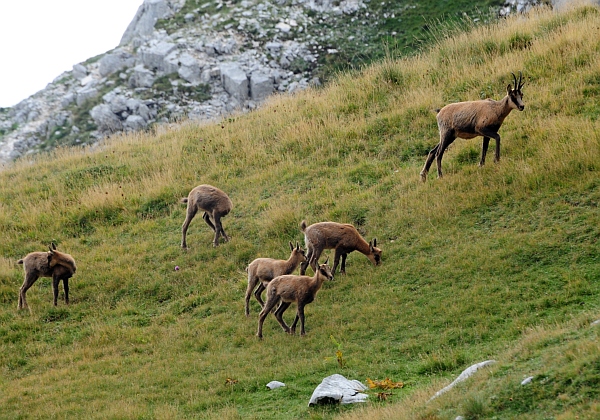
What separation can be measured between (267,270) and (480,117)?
18.7ft

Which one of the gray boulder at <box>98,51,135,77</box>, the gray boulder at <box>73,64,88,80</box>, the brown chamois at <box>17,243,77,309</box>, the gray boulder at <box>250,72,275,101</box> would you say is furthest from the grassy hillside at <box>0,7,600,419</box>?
the gray boulder at <box>73,64,88,80</box>

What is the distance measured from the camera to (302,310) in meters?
12.2

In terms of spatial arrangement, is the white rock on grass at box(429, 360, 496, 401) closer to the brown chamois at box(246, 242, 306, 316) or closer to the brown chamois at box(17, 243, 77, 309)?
the brown chamois at box(246, 242, 306, 316)

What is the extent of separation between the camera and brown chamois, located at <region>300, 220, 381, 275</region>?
13.9 meters

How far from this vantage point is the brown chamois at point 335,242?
1391 cm

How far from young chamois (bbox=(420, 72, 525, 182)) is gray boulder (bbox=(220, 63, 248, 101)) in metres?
24.1

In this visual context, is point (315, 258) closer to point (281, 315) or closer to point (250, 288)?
point (250, 288)

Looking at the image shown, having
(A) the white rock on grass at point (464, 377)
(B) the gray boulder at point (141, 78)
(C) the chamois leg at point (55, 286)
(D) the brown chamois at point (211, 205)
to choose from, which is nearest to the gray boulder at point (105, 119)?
(B) the gray boulder at point (141, 78)

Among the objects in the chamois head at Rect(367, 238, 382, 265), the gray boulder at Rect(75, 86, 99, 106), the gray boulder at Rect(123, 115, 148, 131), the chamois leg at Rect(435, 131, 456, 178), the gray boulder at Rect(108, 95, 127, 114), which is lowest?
the chamois head at Rect(367, 238, 382, 265)

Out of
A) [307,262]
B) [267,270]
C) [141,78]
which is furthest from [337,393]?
[141,78]

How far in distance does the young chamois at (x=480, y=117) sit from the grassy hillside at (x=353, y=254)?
34.0 inches

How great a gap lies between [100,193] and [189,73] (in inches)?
845

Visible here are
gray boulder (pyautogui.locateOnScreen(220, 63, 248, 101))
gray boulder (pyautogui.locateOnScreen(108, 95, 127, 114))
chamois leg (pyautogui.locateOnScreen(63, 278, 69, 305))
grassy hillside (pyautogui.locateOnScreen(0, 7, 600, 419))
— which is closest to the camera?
grassy hillside (pyautogui.locateOnScreen(0, 7, 600, 419))

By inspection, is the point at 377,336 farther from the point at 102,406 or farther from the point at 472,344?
the point at 102,406
